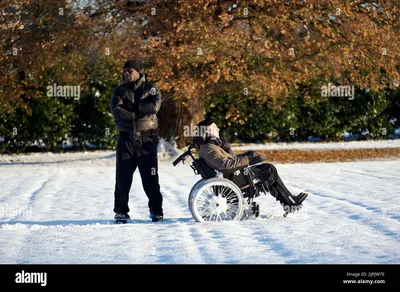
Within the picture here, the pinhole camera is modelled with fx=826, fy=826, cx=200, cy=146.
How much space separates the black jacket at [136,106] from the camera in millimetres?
8812

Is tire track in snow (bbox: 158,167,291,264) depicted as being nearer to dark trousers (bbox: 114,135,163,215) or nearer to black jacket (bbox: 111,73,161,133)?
dark trousers (bbox: 114,135,163,215)

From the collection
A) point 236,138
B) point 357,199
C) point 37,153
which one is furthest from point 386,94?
point 357,199

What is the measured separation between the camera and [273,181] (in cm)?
888

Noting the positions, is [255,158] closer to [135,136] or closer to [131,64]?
[135,136]

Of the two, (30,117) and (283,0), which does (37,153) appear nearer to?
(30,117)

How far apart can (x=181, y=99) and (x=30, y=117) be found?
4.28 meters

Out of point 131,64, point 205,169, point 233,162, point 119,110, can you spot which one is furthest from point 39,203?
point 233,162

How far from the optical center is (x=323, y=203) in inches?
405

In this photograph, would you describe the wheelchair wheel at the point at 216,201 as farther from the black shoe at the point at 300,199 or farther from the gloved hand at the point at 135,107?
the gloved hand at the point at 135,107

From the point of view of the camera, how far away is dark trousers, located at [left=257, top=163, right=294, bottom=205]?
8859mm

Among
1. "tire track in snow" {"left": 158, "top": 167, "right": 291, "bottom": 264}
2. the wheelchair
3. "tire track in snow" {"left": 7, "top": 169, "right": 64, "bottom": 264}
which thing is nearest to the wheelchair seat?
the wheelchair

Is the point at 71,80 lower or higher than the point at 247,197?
higher

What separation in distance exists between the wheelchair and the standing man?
35 centimetres
